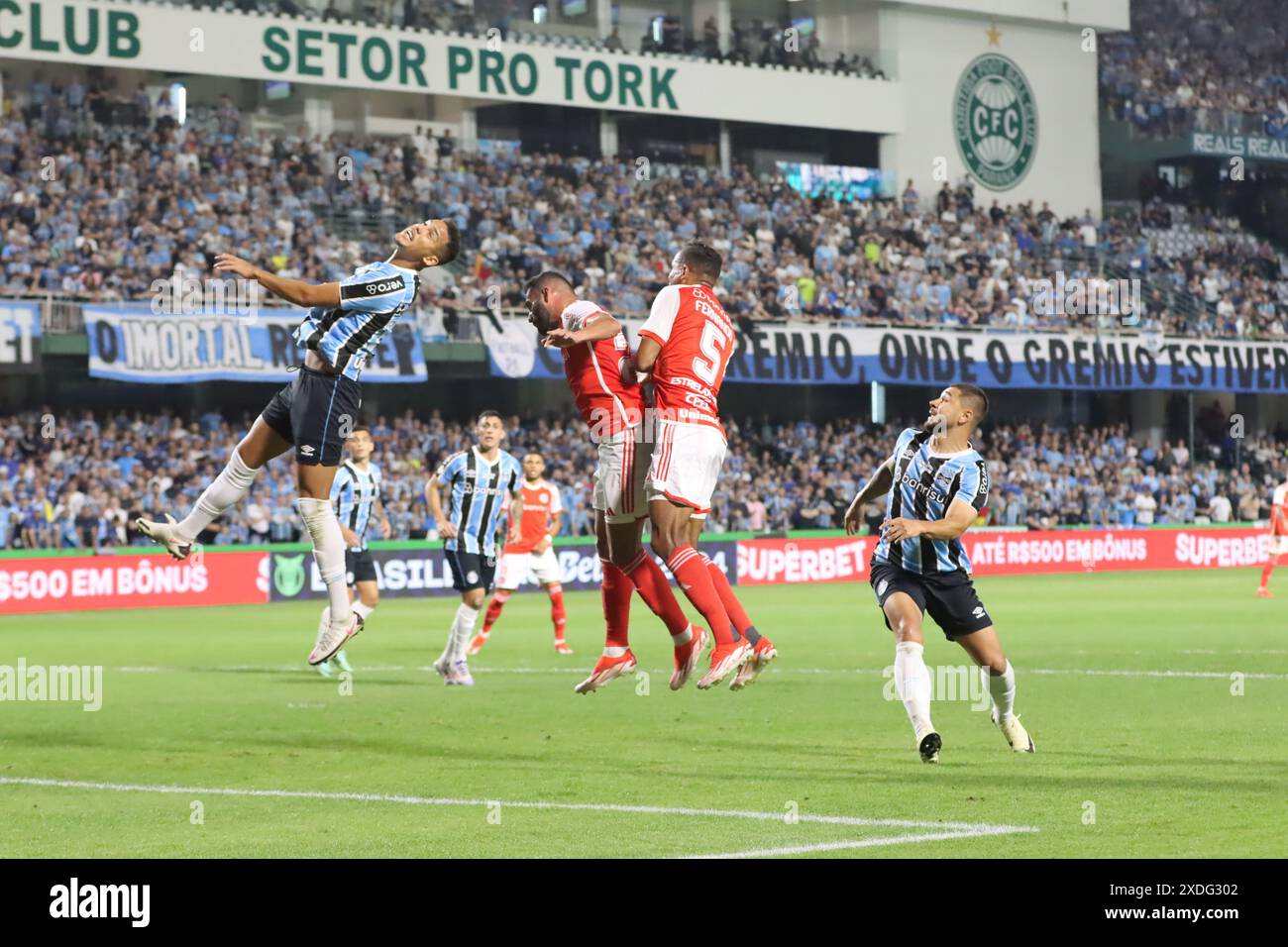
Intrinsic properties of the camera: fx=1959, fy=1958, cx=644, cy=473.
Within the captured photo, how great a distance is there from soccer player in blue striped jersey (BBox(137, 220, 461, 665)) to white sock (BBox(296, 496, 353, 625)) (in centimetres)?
4

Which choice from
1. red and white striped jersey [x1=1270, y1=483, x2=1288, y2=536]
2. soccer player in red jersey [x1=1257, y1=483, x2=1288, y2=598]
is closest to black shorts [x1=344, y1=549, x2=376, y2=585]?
soccer player in red jersey [x1=1257, y1=483, x2=1288, y2=598]

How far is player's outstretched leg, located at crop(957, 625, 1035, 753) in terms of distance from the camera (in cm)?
1273

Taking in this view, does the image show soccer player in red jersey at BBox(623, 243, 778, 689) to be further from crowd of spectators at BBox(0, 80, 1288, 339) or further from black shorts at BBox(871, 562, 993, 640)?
crowd of spectators at BBox(0, 80, 1288, 339)

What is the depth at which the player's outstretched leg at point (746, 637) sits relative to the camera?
11.2 metres

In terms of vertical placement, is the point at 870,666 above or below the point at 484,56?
below

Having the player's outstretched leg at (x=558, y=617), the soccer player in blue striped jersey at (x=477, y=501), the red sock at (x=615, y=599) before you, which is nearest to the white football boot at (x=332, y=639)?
the red sock at (x=615, y=599)

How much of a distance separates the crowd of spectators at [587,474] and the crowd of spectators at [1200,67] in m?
10.9

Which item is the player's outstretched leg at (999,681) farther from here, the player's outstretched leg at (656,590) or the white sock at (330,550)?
the white sock at (330,550)

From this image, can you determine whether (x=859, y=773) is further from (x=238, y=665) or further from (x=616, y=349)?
(x=238, y=665)

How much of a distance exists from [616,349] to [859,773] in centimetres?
305

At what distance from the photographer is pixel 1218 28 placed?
66625mm

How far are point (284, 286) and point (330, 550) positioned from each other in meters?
2.39

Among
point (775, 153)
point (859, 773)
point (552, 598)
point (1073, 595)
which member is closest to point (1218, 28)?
point (775, 153)

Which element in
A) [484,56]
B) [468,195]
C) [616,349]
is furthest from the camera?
[484,56]
